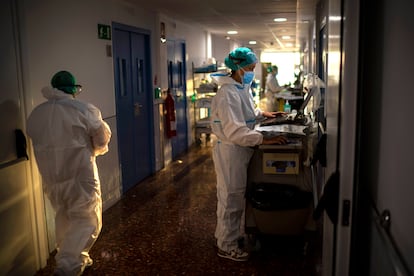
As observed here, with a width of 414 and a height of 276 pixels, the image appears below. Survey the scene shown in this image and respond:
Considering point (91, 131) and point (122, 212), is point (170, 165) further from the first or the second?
point (91, 131)

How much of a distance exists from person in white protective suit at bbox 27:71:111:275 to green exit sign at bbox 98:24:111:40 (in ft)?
4.17

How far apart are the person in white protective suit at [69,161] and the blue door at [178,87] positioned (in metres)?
3.38

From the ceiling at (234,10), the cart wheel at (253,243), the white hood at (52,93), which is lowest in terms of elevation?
the cart wheel at (253,243)

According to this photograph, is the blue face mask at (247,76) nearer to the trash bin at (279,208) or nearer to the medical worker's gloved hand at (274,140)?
the medical worker's gloved hand at (274,140)

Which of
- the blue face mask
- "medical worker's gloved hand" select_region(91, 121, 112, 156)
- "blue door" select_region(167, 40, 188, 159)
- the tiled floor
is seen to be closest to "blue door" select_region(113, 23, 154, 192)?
the tiled floor

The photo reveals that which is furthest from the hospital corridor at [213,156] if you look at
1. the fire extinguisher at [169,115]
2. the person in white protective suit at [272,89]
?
the person in white protective suit at [272,89]

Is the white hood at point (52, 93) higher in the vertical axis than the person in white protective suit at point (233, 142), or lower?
higher

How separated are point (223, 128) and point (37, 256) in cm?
157

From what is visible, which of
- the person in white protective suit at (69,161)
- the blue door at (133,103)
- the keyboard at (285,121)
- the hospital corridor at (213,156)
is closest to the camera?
the hospital corridor at (213,156)

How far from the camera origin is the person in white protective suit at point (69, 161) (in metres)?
2.60

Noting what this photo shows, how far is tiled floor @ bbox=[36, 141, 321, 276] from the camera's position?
2857mm

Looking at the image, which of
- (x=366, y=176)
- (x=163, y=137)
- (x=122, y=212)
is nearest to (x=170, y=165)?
(x=163, y=137)

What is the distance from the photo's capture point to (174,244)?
10.7 ft

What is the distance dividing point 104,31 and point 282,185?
229 centimetres
